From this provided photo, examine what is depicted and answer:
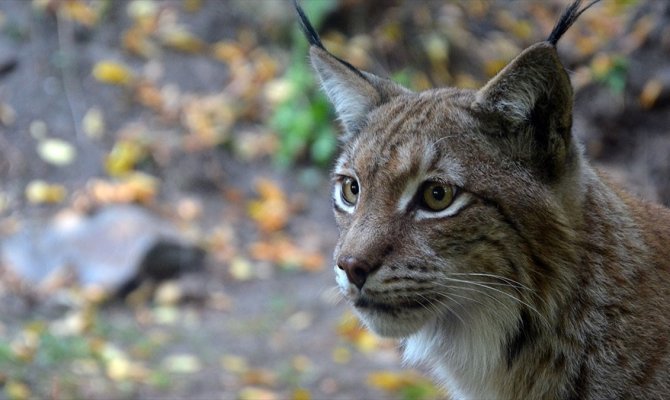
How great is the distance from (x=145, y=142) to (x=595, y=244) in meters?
7.55

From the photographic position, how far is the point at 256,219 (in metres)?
9.97

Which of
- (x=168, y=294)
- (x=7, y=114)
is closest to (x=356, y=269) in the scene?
(x=168, y=294)

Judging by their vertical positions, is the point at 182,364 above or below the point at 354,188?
above

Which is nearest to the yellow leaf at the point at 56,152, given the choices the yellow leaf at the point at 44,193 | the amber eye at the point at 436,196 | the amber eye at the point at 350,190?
the yellow leaf at the point at 44,193

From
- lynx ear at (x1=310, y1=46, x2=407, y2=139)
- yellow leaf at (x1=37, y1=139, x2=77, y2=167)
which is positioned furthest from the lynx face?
yellow leaf at (x1=37, y1=139, x2=77, y2=167)

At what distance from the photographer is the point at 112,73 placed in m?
10.7

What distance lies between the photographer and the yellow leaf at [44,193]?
9375 mm

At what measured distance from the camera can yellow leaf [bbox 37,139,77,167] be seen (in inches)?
386

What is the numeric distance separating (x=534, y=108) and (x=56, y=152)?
25.4 ft

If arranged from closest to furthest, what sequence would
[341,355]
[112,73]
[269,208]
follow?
[341,355], [269,208], [112,73]

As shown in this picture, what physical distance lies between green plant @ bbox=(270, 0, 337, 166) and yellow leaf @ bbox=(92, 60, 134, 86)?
1992 mm

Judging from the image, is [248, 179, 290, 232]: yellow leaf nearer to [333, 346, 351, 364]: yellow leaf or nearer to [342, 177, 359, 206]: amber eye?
[333, 346, 351, 364]: yellow leaf

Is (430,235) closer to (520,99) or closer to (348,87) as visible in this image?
(520,99)

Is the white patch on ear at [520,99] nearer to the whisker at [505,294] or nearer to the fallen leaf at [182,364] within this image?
the whisker at [505,294]
